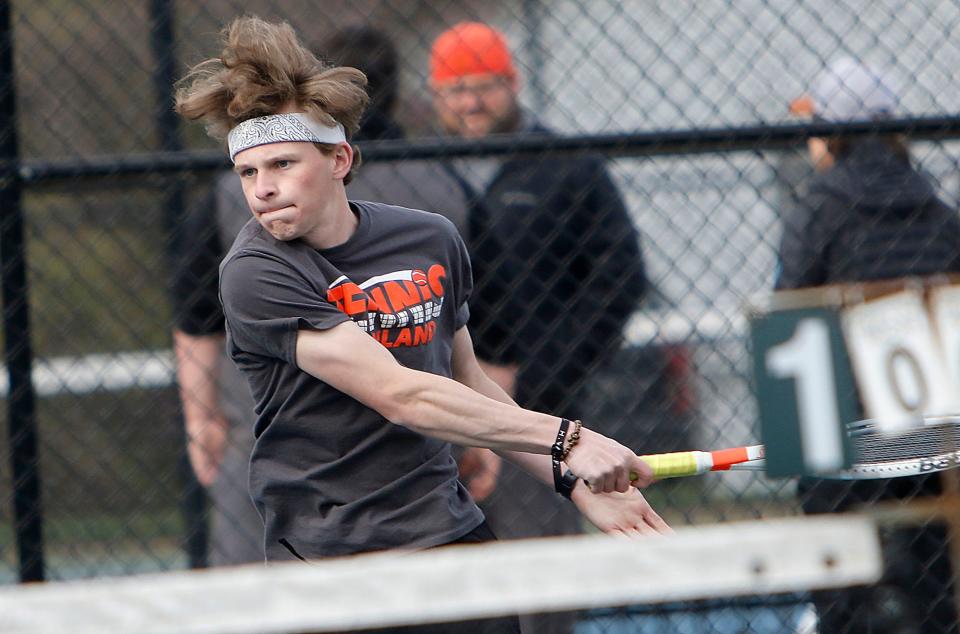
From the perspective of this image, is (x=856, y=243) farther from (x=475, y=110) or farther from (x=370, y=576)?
(x=370, y=576)

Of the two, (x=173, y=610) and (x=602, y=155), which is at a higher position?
(x=602, y=155)

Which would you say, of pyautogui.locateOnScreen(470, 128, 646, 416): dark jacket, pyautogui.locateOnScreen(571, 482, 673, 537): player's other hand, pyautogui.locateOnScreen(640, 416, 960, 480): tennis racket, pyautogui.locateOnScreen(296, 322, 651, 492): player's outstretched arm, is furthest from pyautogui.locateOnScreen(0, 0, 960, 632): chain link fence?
pyautogui.locateOnScreen(296, 322, 651, 492): player's outstretched arm

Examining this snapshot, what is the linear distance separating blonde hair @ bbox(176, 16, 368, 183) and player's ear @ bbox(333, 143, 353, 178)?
3cm

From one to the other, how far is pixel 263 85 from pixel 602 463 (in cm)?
85

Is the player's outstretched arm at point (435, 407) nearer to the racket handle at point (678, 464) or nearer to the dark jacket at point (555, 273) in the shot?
the racket handle at point (678, 464)

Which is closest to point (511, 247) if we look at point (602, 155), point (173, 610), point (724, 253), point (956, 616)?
point (602, 155)

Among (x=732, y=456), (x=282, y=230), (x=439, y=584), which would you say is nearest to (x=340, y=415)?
(x=282, y=230)

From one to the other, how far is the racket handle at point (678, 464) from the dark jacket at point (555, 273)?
122 centimetres

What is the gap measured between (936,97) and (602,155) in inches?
38.8

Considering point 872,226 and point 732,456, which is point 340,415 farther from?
point 872,226

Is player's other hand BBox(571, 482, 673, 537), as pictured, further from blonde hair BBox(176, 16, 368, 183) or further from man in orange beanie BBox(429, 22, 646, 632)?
man in orange beanie BBox(429, 22, 646, 632)

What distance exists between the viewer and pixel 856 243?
137 inches

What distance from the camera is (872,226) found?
3.48 metres

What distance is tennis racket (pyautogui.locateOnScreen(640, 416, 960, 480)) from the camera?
2.38 metres
